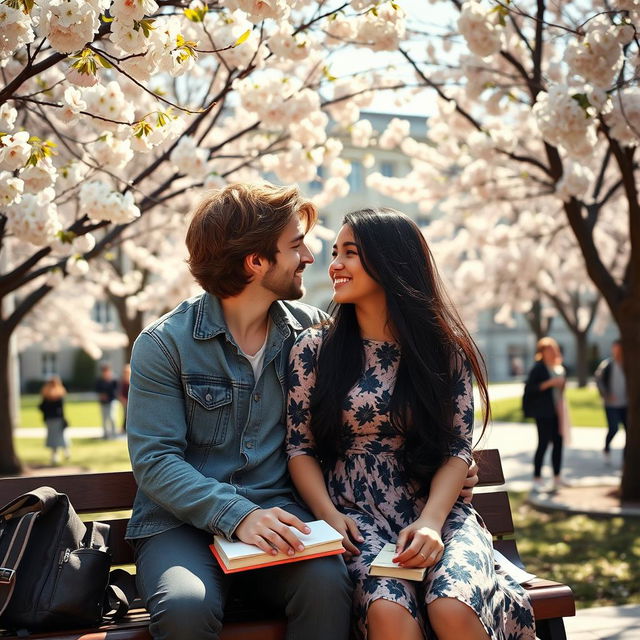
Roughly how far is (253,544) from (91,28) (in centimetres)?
173

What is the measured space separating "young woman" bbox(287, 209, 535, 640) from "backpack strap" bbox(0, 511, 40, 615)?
0.93m

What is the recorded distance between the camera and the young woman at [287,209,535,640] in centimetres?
308

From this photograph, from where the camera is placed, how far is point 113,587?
120 inches

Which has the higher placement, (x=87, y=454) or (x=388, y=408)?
(x=388, y=408)

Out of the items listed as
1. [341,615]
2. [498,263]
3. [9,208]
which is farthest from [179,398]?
[498,263]

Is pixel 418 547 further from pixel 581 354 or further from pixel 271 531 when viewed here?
pixel 581 354

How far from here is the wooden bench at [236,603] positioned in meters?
2.81

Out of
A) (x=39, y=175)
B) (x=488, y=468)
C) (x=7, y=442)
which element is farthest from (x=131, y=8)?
(x=7, y=442)

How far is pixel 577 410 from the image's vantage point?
22859 mm

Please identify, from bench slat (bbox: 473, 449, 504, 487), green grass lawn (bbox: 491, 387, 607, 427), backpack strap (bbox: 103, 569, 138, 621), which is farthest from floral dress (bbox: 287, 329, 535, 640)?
green grass lawn (bbox: 491, 387, 607, 427)

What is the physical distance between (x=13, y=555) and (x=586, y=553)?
5.12m

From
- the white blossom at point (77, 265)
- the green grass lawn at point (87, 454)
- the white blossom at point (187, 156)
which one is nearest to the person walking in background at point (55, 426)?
the green grass lawn at point (87, 454)

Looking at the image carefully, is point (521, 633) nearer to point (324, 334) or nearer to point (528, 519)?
point (324, 334)

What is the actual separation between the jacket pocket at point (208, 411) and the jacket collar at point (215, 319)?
0.18m
